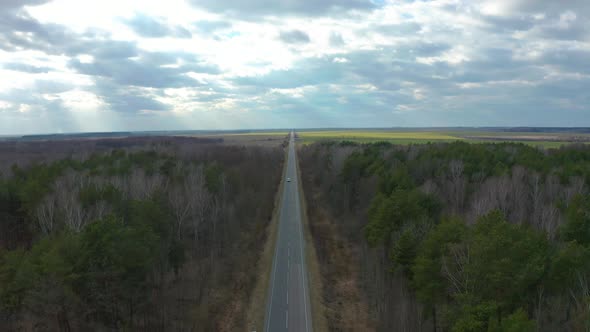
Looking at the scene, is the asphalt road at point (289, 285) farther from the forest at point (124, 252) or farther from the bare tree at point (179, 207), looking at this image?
the bare tree at point (179, 207)

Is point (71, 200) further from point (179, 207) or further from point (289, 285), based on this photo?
point (289, 285)

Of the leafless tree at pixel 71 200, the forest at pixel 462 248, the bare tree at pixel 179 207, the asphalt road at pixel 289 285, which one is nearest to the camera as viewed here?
the forest at pixel 462 248

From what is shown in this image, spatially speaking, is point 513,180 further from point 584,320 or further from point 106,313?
point 106,313

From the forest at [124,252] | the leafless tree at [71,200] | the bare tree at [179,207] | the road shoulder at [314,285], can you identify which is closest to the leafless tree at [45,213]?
the forest at [124,252]

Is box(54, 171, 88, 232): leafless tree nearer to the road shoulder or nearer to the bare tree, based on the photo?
the bare tree

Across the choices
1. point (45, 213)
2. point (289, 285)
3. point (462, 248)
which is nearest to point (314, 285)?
point (289, 285)

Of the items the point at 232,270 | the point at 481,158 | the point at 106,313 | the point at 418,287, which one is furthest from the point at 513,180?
the point at 106,313

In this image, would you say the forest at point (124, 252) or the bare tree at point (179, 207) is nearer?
the forest at point (124, 252)
